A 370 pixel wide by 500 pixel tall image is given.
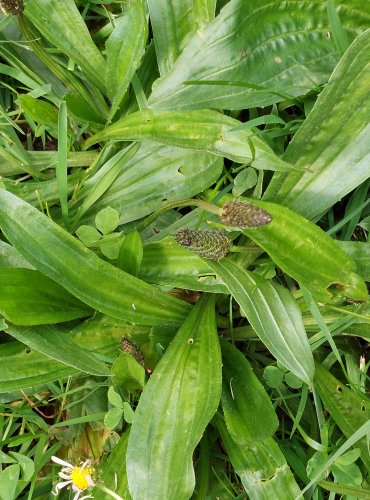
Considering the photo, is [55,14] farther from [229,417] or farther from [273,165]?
[229,417]

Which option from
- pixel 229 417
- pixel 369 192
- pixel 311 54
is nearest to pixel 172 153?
pixel 311 54

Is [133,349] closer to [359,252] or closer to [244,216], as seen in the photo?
[244,216]

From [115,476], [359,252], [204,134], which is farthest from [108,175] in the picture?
[115,476]

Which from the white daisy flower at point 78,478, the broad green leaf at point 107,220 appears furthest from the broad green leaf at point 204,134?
the white daisy flower at point 78,478

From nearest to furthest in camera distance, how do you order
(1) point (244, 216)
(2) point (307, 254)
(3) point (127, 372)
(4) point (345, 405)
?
(1) point (244, 216) → (2) point (307, 254) → (3) point (127, 372) → (4) point (345, 405)

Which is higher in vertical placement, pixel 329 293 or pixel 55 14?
pixel 55 14

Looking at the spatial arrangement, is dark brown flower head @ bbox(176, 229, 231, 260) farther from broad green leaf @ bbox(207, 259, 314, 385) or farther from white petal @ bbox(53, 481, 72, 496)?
white petal @ bbox(53, 481, 72, 496)

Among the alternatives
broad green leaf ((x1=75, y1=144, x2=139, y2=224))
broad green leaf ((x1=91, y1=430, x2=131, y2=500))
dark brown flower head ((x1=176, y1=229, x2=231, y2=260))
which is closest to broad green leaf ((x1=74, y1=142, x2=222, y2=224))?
broad green leaf ((x1=75, y1=144, x2=139, y2=224))
